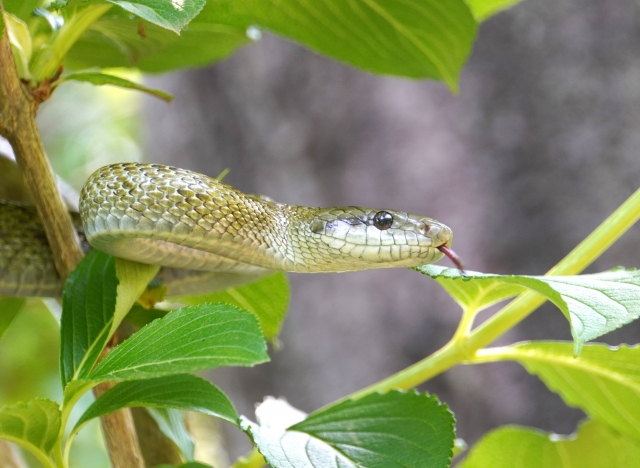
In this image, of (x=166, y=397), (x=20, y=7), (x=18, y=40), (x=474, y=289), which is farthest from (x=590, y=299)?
(x=20, y=7)

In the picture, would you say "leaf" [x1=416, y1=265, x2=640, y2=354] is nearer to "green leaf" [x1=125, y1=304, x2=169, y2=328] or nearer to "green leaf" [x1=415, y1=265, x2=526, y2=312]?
"green leaf" [x1=415, y1=265, x2=526, y2=312]

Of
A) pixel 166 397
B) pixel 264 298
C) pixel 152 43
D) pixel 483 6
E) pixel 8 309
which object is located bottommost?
pixel 8 309

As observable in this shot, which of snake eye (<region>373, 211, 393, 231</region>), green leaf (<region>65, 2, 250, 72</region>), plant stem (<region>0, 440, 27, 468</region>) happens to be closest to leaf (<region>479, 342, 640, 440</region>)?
snake eye (<region>373, 211, 393, 231</region>)

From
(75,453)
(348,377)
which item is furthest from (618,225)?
(75,453)

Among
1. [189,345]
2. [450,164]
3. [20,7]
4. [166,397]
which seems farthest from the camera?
[450,164]

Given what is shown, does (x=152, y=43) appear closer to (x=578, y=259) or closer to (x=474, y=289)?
(x=474, y=289)

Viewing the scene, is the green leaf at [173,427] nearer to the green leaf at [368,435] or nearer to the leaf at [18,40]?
the green leaf at [368,435]

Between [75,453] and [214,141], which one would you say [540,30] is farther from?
[75,453]
